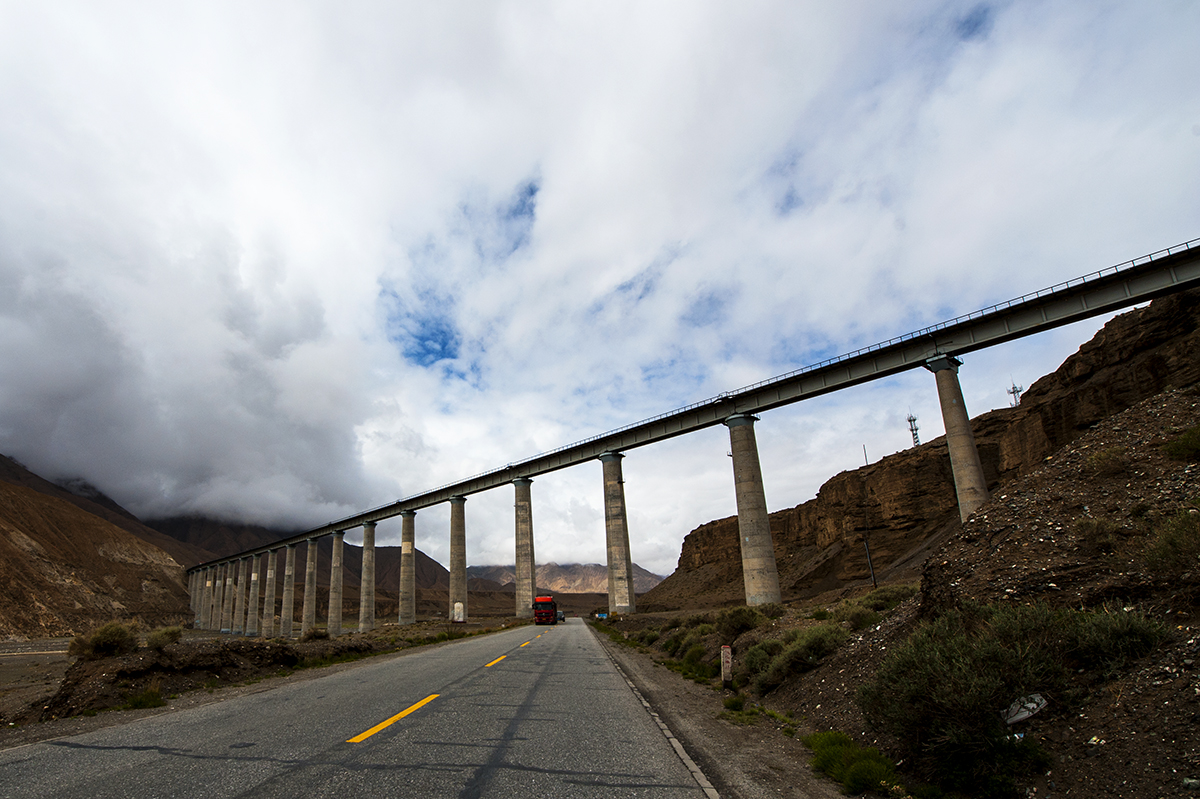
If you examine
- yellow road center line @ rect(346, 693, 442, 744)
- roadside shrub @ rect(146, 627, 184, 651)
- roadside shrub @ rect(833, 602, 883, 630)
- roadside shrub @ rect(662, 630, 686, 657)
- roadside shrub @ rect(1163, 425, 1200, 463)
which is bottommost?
roadside shrub @ rect(662, 630, 686, 657)

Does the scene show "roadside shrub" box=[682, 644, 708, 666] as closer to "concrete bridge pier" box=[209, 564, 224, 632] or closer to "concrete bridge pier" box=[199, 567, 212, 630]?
"concrete bridge pier" box=[209, 564, 224, 632]

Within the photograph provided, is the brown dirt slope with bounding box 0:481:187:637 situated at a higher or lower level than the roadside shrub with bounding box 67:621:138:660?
higher

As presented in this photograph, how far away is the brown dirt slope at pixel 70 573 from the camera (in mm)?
78688

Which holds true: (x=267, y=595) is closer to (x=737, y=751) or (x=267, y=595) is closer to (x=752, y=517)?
(x=752, y=517)

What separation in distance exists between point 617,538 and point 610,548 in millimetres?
1131

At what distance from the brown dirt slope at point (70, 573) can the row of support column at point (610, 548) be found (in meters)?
17.0

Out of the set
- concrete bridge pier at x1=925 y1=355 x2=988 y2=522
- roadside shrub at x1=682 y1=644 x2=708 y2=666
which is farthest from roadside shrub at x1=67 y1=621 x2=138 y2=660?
concrete bridge pier at x1=925 y1=355 x2=988 y2=522

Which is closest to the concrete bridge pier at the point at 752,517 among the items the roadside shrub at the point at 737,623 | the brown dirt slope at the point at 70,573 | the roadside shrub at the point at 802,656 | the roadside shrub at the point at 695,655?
the roadside shrub at the point at 737,623

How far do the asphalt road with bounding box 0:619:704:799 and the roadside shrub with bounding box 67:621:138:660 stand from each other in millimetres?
7869

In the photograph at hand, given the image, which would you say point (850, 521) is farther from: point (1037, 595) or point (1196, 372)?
point (1037, 595)

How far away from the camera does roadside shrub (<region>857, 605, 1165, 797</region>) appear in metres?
5.93

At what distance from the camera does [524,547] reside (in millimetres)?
61156

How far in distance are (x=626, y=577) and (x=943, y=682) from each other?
152ft

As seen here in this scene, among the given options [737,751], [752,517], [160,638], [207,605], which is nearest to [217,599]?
[207,605]
